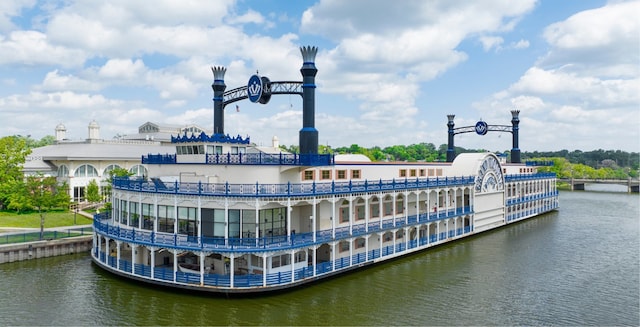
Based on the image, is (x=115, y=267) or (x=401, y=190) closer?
(x=115, y=267)

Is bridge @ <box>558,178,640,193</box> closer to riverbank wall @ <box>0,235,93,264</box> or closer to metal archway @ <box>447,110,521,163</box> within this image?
metal archway @ <box>447,110,521,163</box>

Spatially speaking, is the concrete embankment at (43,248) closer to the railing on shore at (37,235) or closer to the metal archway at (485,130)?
the railing on shore at (37,235)

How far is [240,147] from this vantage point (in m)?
36.4

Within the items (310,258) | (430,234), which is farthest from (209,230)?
(430,234)

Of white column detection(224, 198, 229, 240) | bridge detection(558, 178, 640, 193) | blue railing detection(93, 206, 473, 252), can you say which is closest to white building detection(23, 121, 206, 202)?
blue railing detection(93, 206, 473, 252)

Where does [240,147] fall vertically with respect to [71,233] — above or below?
above

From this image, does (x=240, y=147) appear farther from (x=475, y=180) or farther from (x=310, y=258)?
(x=475, y=180)

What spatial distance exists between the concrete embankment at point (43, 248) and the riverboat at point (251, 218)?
10.8ft

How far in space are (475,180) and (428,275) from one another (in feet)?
69.0

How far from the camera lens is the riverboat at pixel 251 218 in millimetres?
29641

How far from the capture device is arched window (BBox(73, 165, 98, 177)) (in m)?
62.5

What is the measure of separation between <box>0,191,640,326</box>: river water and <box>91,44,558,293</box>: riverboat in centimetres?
132

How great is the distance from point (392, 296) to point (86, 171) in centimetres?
5180

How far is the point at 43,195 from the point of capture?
53.8 m
